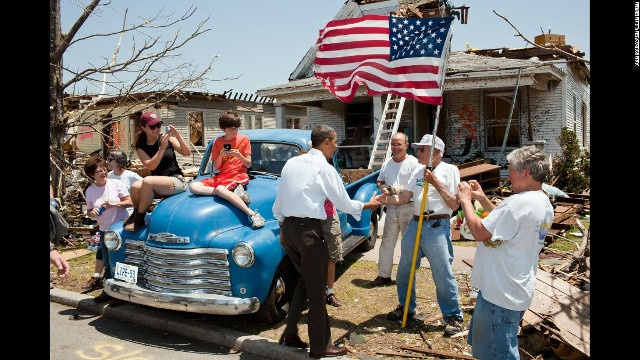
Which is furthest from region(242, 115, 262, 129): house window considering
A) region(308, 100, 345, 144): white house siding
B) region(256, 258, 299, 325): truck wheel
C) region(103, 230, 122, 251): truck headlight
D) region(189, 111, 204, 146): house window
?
region(256, 258, 299, 325): truck wheel

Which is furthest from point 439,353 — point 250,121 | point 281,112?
point 250,121

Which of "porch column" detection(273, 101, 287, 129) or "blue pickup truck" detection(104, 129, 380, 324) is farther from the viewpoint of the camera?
"porch column" detection(273, 101, 287, 129)

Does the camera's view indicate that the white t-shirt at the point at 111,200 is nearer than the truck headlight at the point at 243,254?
No

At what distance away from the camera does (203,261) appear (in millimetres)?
4973

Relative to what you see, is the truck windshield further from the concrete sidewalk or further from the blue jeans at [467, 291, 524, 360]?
the blue jeans at [467, 291, 524, 360]

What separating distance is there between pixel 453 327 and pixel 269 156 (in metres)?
3.21

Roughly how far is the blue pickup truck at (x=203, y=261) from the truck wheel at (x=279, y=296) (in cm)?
1

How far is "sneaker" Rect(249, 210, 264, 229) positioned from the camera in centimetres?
530

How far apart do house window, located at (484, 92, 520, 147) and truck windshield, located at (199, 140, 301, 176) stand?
1075 cm

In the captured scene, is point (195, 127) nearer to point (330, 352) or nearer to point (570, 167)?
point (570, 167)

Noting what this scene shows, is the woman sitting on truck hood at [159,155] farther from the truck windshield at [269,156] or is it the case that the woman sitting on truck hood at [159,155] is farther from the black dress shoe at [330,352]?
the black dress shoe at [330,352]

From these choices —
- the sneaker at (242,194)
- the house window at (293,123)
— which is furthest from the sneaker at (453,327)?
the house window at (293,123)

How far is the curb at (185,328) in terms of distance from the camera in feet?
15.4
